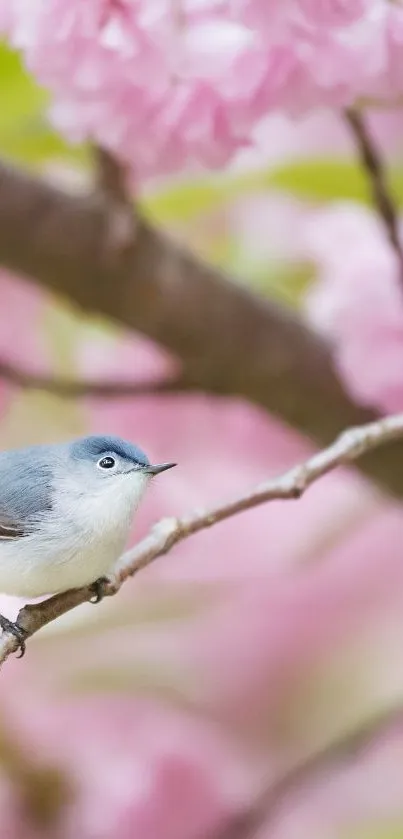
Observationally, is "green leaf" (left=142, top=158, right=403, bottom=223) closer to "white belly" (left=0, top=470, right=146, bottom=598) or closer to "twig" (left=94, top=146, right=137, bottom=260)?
"twig" (left=94, top=146, right=137, bottom=260)

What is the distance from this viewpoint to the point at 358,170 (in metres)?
0.60

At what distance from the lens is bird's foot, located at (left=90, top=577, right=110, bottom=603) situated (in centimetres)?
31

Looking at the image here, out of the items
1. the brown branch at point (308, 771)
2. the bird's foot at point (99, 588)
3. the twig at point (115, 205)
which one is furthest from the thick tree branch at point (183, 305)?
the bird's foot at point (99, 588)

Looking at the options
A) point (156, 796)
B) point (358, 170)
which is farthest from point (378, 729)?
point (358, 170)

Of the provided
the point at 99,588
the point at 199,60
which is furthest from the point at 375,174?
the point at 99,588

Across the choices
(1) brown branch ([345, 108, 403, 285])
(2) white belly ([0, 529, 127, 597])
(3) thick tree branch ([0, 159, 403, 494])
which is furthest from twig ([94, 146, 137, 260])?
(2) white belly ([0, 529, 127, 597])

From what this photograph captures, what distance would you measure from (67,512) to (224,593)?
384 millimetres

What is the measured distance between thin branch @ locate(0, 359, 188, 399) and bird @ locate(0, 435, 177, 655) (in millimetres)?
132

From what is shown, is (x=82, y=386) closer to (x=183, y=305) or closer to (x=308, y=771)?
(x=183, y=305)

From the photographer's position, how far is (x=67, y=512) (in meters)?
0.32

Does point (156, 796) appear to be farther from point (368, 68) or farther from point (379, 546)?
point (368, 68)

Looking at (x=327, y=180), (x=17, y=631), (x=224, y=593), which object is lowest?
(x=17, y=631)

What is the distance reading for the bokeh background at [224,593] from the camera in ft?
1.93

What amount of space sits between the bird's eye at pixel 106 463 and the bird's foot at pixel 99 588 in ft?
0.10
